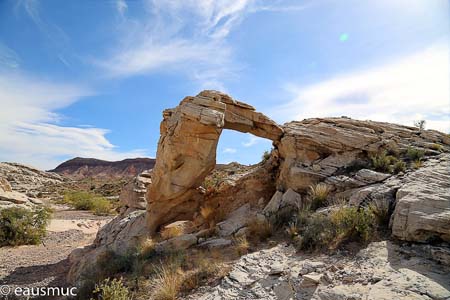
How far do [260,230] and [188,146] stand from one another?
3.98m

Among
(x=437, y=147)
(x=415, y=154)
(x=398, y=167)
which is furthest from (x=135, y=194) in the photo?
(x=437, y=147)

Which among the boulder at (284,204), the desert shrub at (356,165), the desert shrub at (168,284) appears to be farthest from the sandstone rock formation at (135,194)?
the desert shrub at (356,165)

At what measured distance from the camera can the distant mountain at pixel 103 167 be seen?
267 feet

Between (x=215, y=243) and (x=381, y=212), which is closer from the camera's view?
(x=381, y=212)

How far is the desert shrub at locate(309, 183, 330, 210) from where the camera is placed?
26.9ft

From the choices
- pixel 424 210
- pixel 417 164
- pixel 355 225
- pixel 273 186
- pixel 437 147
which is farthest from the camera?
pixel 273 186

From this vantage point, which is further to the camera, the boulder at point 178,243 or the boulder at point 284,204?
the boulder at point 284,204

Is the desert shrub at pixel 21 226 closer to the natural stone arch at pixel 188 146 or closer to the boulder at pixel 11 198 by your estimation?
the boulder at pixel 11 198

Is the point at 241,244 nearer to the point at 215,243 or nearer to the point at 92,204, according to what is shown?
the point at 215,243

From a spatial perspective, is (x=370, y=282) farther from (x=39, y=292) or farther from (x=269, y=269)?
(x=39, y=292)

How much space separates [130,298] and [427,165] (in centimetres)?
845

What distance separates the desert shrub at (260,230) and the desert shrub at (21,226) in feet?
38.7

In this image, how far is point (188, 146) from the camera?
32.5ft

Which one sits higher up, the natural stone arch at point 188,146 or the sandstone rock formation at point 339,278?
the natural stone arch at point 188,146
